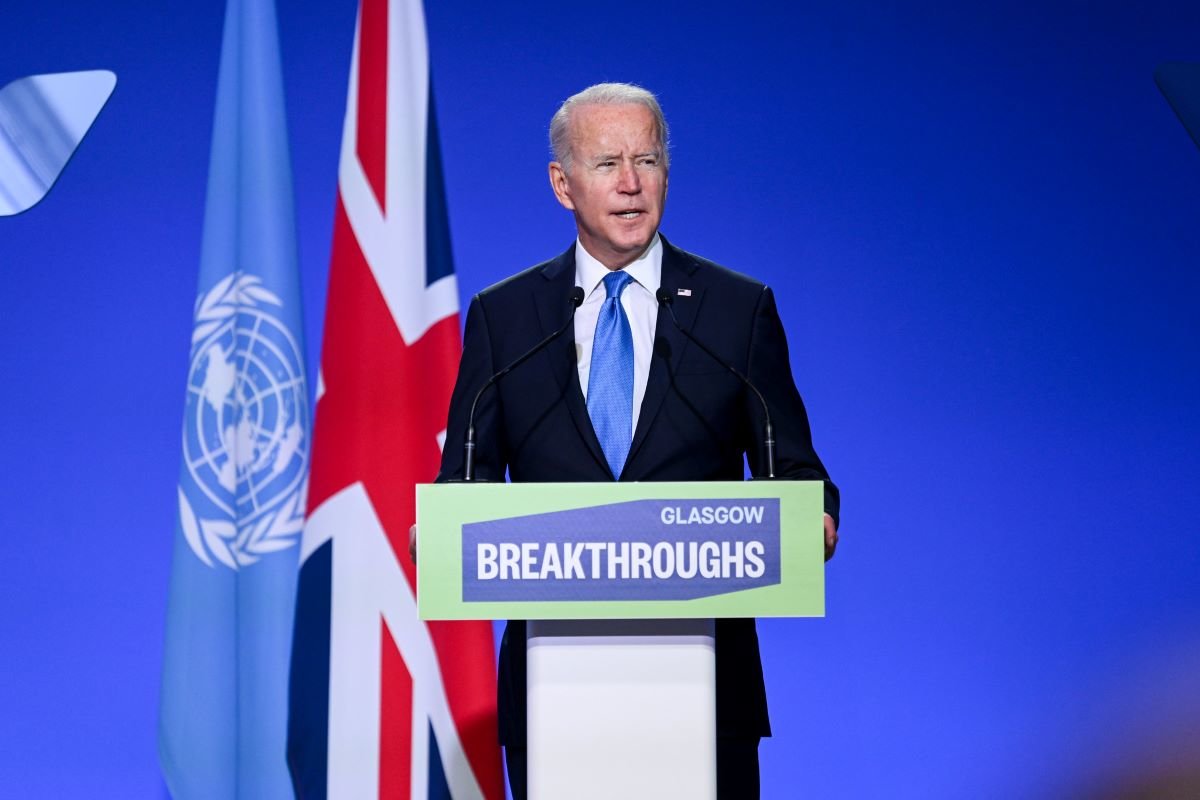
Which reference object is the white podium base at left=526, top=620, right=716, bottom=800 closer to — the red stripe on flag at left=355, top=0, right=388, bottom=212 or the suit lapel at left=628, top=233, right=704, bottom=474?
the suit lapel at left=628, top=233, right=704, bottom=474

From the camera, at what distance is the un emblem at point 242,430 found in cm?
293

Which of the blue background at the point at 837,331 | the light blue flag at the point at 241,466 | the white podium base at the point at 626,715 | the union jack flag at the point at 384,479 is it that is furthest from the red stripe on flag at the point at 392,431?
the white podium base at the point at 626,715

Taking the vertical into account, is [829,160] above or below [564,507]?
above

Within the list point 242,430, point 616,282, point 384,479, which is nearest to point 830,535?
point 616,282

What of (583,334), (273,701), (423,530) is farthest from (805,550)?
(273,701)

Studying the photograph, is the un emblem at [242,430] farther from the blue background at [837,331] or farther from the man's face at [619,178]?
the man's face at [619,178]

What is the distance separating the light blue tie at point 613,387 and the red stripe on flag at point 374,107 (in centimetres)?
135

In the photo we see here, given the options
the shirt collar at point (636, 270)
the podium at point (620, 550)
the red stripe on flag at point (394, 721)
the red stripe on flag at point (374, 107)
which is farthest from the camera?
the red stripe on flag at point (374, 107)

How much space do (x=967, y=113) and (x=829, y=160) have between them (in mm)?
340

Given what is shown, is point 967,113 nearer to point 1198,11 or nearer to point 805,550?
point 1198,11

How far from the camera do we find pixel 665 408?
5.65 ft

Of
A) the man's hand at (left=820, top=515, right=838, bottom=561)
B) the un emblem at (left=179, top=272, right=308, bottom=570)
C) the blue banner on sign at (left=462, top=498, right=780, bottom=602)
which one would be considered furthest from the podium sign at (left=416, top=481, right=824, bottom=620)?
the un emblem at (left=179, top=272, right=308, bottom=570)

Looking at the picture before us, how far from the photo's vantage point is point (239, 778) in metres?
2.97

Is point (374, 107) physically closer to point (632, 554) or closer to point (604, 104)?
point (604, 104)
